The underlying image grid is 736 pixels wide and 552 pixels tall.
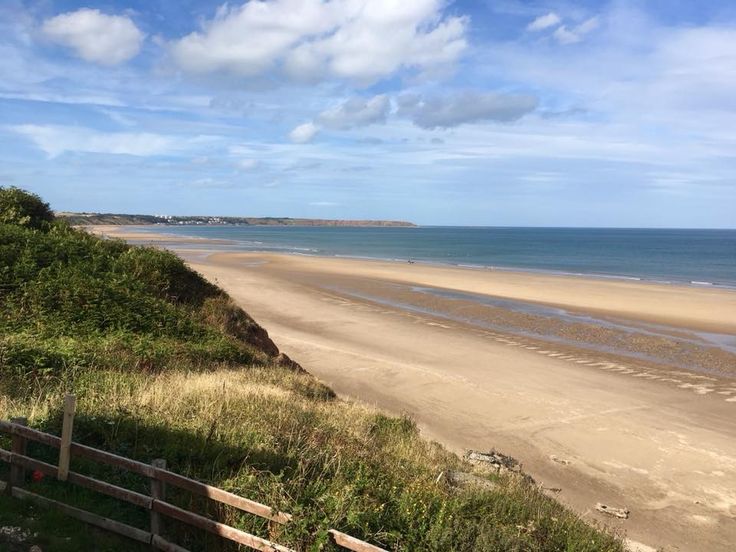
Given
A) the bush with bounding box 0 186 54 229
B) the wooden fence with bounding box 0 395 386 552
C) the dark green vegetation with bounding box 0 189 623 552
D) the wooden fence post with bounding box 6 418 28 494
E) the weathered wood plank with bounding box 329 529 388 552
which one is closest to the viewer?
the weathered wood plank with bounding box 329 529 388 552

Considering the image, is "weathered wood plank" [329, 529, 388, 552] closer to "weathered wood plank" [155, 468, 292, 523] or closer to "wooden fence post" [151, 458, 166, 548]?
"weathered wood plank" [155, 468, 292, 523]

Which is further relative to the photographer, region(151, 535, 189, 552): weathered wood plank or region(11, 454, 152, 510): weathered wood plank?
region(11, 454, 152, 510): weathered wood plank

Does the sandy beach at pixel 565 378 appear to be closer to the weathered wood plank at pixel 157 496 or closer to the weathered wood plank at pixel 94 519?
the weathered wood plank at pixel 157 496

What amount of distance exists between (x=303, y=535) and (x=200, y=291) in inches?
511

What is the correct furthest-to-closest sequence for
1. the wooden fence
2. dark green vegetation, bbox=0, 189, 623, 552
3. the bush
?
1. the bush
2. dark green vegetation, bbox=0, 189, 623, 552
3. the wooden fence

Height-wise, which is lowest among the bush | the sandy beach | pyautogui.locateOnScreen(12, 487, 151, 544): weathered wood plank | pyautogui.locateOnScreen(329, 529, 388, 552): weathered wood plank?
the sandy beach

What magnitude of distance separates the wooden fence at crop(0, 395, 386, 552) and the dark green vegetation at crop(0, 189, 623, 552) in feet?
0.50

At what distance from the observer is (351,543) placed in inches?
187

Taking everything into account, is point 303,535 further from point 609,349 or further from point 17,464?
point 609,349

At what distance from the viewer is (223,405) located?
847 centimetres

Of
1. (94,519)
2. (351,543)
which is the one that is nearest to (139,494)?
(94,519)

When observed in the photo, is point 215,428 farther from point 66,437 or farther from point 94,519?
point 94,519

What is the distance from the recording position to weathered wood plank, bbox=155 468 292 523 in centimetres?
500

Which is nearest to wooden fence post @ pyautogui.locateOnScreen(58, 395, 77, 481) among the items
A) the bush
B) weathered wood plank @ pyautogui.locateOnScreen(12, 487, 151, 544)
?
weathered wood plank @ pyautogui.locateOnScreen(12, 487, 151, 544)
